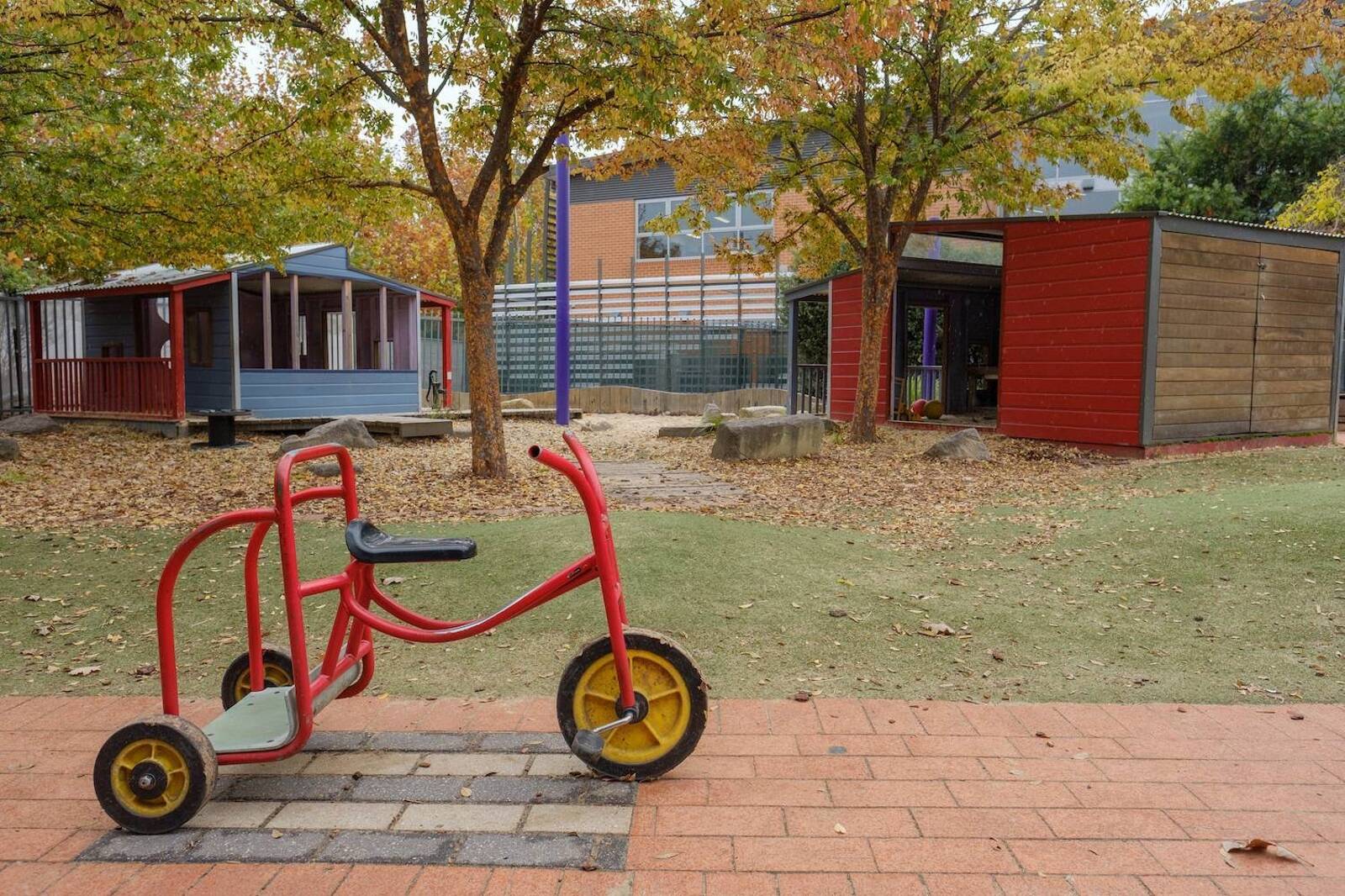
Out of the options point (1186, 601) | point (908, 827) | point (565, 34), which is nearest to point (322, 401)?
point (565, 34)

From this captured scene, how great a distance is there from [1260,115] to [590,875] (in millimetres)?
24128

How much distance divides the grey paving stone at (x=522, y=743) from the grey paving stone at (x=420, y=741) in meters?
0.08

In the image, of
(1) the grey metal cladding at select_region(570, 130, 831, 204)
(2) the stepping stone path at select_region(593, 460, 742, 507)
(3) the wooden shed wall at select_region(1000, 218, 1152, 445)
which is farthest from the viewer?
(1) the grey metal cladding at select_region(570, 130, 831, 204)

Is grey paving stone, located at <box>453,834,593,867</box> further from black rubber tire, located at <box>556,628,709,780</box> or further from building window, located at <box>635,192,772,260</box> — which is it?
building window, located at <box>635,192,772,260</box>

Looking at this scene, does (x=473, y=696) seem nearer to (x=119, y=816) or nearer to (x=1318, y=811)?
(x=119, y=816)

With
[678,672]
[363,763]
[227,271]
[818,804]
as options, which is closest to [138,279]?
[227,271]

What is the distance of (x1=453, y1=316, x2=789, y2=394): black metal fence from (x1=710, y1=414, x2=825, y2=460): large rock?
42.0ft

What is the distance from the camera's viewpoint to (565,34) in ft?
31.8

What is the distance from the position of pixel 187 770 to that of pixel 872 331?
1279 cm

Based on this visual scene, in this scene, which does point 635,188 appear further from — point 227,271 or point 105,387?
point 105,387

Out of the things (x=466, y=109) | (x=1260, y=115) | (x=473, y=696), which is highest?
(x=1260, y=115)

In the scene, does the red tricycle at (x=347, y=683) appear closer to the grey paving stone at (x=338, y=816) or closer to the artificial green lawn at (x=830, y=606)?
the grey paving stone at (x=338, y=816)

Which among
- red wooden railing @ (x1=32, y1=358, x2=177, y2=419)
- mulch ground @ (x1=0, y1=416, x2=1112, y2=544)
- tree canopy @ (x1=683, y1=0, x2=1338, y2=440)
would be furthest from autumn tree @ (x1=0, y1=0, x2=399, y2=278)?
tree canopy @ (x1=683, y1=0, x2=1338, y2=440)

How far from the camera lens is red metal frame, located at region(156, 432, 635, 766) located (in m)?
3.05
